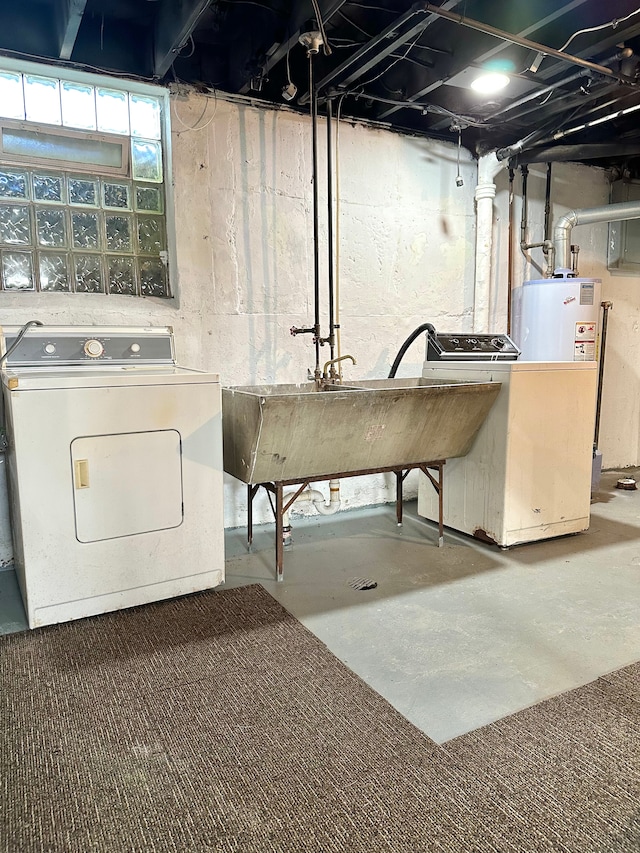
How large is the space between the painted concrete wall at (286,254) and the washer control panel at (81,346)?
38 cm

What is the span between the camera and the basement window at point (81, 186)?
9.14ft

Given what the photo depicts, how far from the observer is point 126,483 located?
2.26 m

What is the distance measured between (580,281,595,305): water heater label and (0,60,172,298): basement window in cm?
283

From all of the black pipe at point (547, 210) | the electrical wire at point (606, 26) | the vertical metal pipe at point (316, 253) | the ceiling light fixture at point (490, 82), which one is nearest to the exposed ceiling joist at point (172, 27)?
the vertical metal pipe at point (316, 253)

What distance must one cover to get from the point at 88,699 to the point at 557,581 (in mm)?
2108

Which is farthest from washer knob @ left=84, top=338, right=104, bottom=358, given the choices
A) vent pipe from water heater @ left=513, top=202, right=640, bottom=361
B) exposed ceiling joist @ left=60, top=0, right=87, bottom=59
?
vent pipe from water heater @ left=513, top=202, right=640, bottom=361

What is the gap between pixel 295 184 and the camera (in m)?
3.44

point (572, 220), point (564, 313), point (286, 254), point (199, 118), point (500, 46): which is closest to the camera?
point (500, 46)

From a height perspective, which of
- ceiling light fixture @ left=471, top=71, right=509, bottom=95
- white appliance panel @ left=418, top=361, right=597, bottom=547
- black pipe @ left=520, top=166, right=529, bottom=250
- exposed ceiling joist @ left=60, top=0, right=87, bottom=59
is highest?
ceiling light fixture @ left=471, top=71, right=509, bottom=95

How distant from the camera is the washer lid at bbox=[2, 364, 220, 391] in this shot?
2057 millimetres

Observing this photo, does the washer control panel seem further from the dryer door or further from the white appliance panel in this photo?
the white appliance panel

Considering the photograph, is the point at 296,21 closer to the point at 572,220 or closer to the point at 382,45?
the point at 382,45

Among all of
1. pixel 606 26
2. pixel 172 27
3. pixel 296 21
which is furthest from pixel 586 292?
pixel 172 27

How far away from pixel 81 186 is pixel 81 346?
104 cm
